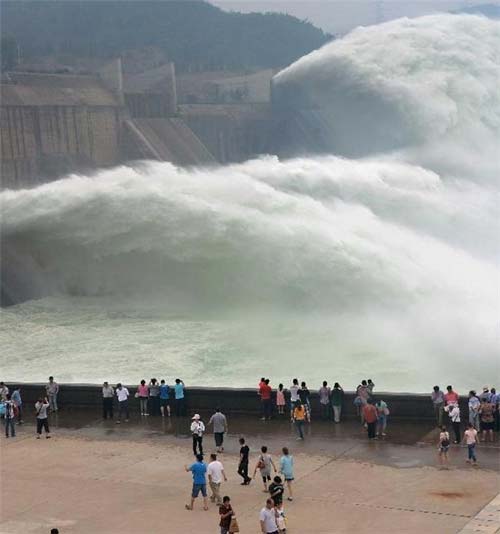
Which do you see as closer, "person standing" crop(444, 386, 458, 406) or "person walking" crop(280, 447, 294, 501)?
"person walking" crop(280, 447, 294, 501)

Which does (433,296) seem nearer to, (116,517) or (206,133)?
(116,517)

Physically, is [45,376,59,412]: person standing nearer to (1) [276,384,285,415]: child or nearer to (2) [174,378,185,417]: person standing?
(2) [174,378,185,417]: person standing

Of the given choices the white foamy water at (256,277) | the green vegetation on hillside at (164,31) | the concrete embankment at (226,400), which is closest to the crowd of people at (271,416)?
the concrete embankment at (226,400)

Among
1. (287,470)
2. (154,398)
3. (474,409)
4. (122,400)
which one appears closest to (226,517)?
(287,470)

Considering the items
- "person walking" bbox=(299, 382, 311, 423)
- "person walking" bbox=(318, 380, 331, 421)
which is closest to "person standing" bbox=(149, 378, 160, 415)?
"person walking" bbox=(299, 382, 311, 423)

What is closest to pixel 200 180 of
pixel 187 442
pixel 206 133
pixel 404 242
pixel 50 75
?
pixel 404 242
